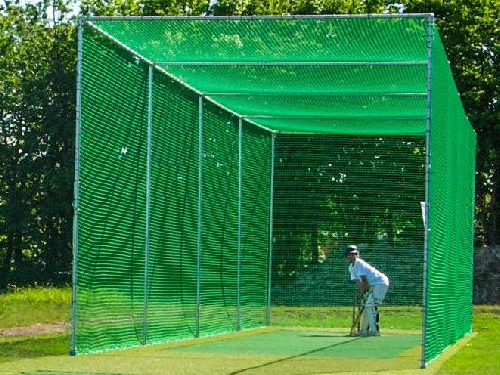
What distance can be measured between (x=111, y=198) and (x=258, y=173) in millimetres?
6045

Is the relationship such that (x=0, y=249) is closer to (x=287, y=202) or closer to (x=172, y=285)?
(x=287, y=202)

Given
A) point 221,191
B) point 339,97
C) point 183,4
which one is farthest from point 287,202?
point 183,4

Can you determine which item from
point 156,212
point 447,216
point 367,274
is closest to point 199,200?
point 156,212

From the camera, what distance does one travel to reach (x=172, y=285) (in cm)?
1573

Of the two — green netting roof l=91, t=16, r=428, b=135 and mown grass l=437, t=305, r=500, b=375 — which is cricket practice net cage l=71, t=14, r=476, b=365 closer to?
green netting roof l=91, t=16, r=428, b=135

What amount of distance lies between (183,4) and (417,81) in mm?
20218

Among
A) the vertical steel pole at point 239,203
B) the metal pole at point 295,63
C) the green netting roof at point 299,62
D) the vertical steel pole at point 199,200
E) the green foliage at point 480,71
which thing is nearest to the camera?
the green netting roof at point 299,62

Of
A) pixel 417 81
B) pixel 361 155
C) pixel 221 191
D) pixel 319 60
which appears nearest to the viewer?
pixel 319 60

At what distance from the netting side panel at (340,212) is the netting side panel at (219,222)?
2.73m

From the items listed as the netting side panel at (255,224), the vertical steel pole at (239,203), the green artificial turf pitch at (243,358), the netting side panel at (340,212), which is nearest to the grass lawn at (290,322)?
the netting side panel at (340,212)

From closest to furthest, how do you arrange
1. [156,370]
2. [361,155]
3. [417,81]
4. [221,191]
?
[156,370]
[417,81]
[221,191]
[361,155]

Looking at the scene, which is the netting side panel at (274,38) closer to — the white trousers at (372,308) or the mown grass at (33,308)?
the white trousers at (372,308)

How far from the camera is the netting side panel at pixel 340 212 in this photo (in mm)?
21188

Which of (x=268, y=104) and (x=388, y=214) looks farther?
(x=388, y=214)
